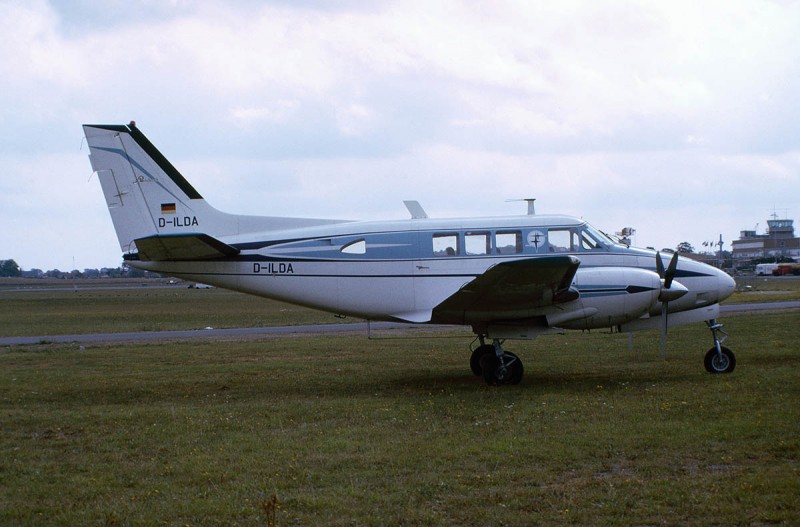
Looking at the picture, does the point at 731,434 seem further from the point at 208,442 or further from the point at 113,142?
the point at 113,142

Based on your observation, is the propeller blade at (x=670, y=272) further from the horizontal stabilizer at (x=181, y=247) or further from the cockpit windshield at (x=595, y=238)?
the horizontal stabilizer at (x=181, y=247)

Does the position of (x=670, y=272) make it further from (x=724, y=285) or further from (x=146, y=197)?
(x=146, y=197)

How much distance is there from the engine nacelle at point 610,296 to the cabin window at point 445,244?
243 cm

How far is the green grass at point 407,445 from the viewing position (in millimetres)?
7660

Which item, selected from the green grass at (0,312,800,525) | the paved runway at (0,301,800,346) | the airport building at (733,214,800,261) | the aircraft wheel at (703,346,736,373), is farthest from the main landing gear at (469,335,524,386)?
the airport building at (733,214,800,261)

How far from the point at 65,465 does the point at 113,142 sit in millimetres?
8429

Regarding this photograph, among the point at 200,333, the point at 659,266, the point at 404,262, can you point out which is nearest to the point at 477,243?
the point at 404,262

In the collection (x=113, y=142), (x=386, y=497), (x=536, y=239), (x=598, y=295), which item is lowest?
(x=386, y=497)

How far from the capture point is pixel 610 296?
15.2 meters

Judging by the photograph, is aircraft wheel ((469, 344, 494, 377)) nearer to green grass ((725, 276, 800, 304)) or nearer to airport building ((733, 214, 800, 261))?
green grass ((725, 276, 800, 304))

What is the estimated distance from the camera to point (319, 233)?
16.4m

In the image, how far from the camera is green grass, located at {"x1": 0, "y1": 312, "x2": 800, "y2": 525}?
7.66 meters

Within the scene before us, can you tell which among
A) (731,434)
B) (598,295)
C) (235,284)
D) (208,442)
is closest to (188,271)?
(235,284)

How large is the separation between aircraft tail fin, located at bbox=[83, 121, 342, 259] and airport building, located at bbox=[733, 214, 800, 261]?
561 feet
